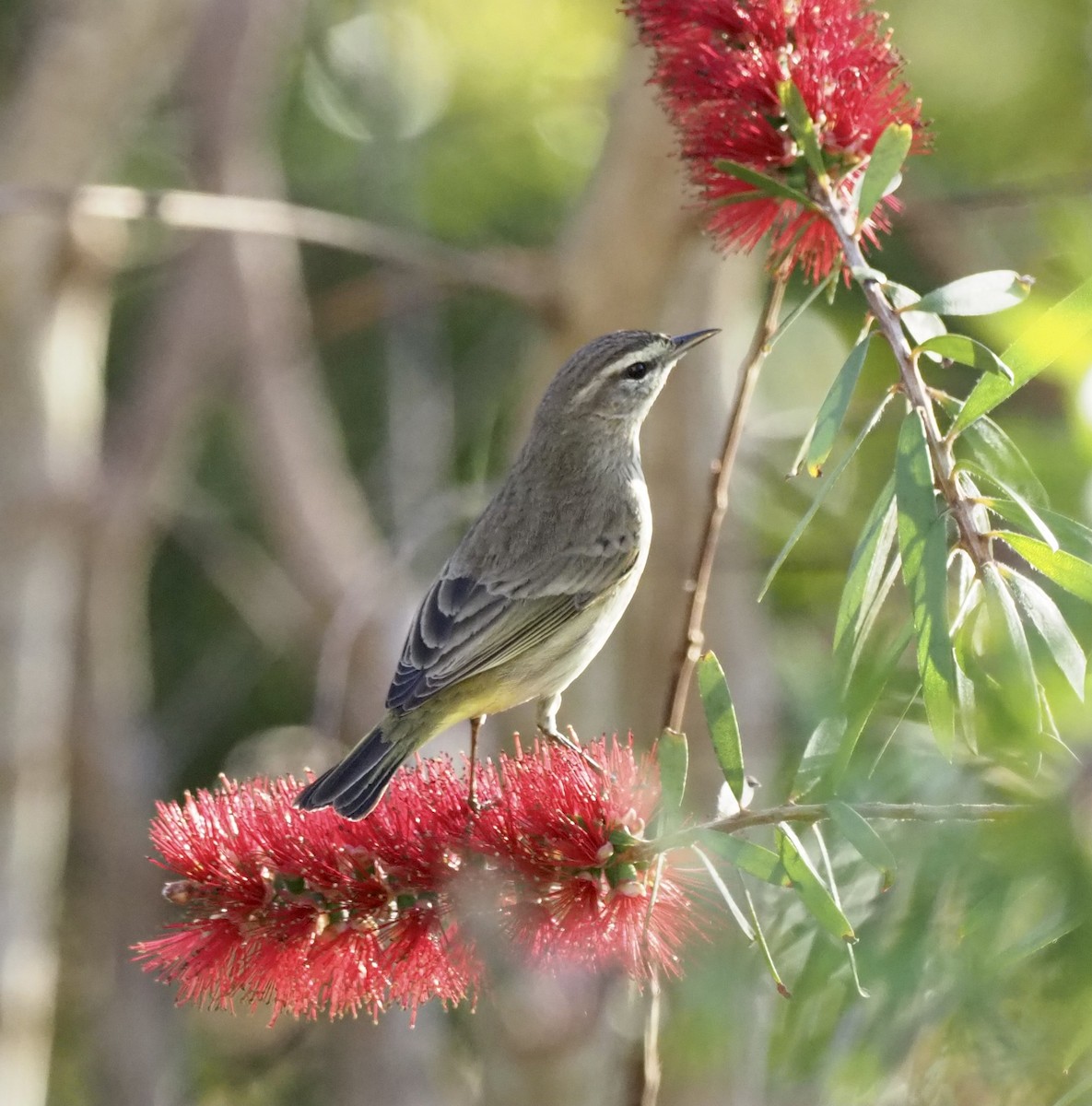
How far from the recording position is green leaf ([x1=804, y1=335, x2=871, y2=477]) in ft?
6.97

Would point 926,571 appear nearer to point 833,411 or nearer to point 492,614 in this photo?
point 833,411

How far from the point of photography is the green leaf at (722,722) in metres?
2.02

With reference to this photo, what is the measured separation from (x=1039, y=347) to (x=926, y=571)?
357mm

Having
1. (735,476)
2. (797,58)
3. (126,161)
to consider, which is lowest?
(735,476)

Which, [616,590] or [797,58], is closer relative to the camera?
[797,58]

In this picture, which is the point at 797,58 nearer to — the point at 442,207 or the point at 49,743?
the point at 49,743

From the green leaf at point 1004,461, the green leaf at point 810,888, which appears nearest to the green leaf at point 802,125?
the green leaf at point 1004,461

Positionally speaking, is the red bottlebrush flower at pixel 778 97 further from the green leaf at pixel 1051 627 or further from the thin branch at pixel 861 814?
the thin branch at pixel 861 814

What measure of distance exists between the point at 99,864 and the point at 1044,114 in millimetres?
6049

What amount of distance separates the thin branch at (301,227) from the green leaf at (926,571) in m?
2.91

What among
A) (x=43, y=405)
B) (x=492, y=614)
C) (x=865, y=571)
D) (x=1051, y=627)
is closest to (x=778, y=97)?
(x=865, y=571)

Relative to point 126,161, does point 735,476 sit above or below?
below

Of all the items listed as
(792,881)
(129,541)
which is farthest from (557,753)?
(129,541)

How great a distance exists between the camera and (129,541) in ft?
23.0
